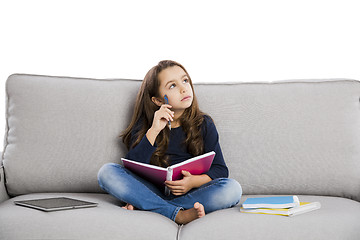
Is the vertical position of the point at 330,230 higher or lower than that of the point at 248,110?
lower

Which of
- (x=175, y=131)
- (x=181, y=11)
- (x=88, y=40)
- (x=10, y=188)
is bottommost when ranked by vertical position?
(x=10, y=188)

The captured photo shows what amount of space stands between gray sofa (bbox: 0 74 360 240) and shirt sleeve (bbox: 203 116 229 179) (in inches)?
3.9

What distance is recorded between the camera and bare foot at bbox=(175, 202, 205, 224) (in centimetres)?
187

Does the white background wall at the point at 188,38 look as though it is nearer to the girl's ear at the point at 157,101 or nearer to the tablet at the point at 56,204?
the girl's ear at the point at 157,101

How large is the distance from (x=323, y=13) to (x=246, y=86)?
37.1 inches

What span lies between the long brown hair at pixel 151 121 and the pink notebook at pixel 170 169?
21cm

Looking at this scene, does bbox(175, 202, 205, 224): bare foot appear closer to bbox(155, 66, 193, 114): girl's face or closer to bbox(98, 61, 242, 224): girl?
bbox(98, 61, 242, 224): girl

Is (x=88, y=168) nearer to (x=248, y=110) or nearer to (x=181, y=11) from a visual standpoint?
(x=248, y=110)

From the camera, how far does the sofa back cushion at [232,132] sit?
7.56ft

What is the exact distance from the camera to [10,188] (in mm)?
2293

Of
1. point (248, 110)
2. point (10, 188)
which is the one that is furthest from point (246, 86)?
point (10, 188)

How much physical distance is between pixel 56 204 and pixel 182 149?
715 mm

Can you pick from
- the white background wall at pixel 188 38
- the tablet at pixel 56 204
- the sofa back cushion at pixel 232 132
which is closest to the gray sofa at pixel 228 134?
the sofa back cushion at pixel 232 132

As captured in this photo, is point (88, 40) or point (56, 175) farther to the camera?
point (88, 40)
